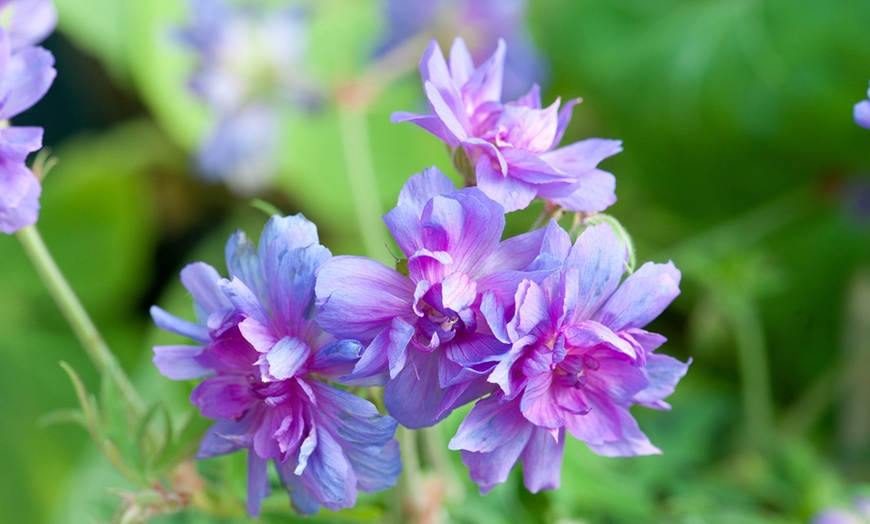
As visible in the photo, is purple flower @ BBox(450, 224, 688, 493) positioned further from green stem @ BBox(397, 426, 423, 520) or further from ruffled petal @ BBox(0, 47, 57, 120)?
ruffled petal @ BBox(0, 47, 57, 120)

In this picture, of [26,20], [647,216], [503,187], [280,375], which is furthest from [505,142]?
[647,216]

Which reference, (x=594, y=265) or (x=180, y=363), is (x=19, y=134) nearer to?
(x=180, y=363)

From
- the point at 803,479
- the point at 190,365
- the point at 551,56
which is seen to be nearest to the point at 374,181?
the point at 551,56

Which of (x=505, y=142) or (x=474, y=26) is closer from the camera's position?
(x=505, y=142)

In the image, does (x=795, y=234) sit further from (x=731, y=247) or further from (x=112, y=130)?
(x=112, y=130)

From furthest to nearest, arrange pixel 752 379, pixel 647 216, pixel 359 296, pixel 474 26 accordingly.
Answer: pixel 647 216
pixel 474 26
pixel 752 379
pixel 359 296

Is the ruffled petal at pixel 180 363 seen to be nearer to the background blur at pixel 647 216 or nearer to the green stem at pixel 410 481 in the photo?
the green stem at pixel 410 481

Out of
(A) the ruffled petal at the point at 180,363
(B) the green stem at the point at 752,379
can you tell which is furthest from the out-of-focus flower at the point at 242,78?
(A) the ruffled petal at the point at 180,363
